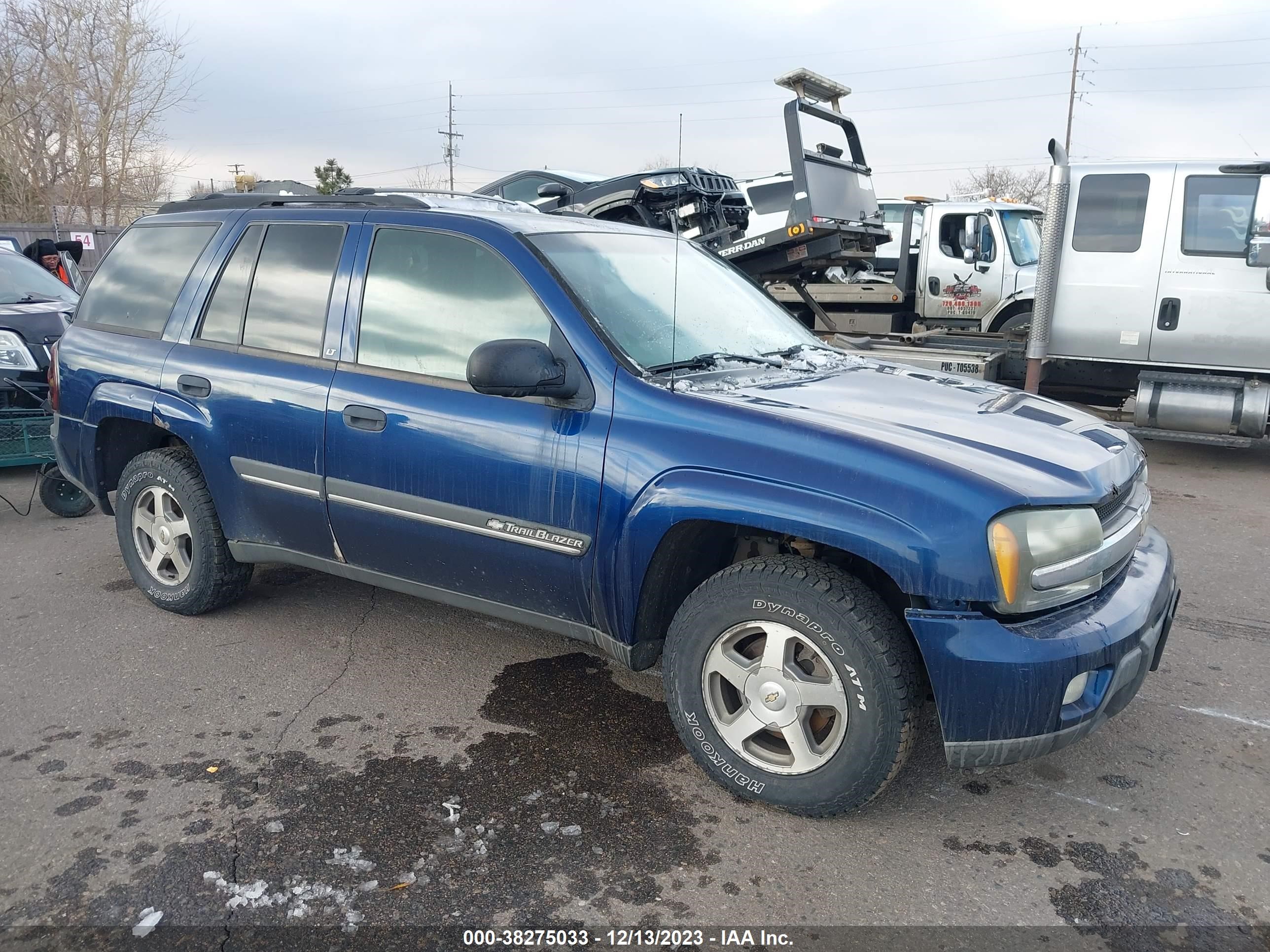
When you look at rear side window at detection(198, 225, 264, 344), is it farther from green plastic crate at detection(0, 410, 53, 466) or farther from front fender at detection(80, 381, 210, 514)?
green plastic crate at detection(0, 410, 53, 466)

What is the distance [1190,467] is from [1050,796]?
6.32 m

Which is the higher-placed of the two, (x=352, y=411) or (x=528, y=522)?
(x=352, y=411)

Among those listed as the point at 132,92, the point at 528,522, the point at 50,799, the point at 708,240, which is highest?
the point at 132,92

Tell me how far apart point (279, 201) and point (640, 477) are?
2339mm

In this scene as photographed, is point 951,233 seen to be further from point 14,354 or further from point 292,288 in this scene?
point 14,354

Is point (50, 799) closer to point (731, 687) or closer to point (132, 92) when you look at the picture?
point (731, 687)

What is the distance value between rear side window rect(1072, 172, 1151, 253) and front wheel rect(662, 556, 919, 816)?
667 centimetres

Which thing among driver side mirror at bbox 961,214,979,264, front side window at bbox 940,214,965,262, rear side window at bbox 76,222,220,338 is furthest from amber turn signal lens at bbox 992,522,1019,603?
Result: front side window at bbox 940,214,965,262

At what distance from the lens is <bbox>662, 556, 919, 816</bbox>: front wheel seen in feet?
8.80

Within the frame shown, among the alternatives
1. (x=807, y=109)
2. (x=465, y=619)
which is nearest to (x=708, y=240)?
(x=807, y=109)

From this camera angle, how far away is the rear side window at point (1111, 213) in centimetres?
802

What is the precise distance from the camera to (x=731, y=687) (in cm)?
304

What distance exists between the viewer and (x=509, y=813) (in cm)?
292

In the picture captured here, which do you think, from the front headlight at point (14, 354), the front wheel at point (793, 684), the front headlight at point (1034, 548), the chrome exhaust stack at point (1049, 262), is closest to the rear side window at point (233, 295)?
the front wheel at point (793, 684)
